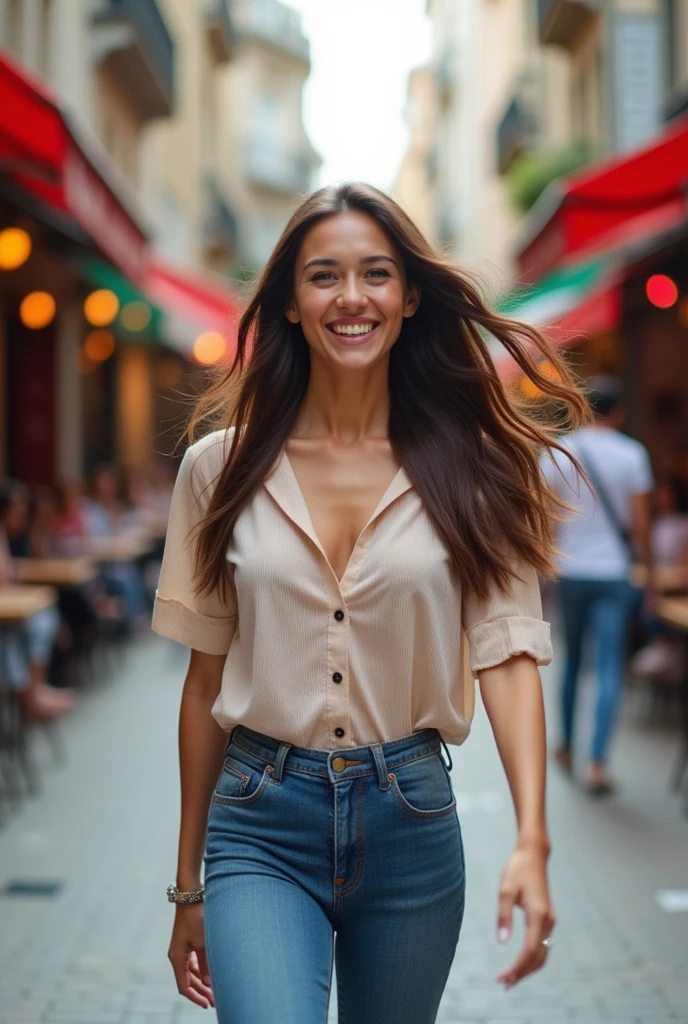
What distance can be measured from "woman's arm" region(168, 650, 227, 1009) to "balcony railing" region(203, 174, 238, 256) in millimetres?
29058

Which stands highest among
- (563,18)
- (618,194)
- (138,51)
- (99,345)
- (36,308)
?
(563,18)

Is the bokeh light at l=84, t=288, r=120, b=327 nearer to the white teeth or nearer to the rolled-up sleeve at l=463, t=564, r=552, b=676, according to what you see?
the white teeth

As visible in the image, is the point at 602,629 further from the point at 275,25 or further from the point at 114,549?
the point at 275,25

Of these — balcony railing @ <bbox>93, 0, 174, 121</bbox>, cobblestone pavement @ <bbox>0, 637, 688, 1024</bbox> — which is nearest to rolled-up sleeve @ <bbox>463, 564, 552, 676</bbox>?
cobblestone pavement @ <bbox>0, 637, 688, 1024</bbox>

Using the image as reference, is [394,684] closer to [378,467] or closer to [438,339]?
[378,467]

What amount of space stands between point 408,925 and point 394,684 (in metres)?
0.41

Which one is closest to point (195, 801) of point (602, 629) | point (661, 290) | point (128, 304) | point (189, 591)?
point (189, 591)

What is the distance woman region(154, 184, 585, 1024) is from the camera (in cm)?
239

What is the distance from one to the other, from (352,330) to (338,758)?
776 millimetres

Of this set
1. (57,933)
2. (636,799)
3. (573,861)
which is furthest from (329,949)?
(636,799)

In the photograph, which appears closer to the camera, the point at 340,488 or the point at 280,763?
the point at 280,763

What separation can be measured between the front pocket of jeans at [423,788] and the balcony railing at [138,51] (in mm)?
16244

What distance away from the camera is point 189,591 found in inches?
105

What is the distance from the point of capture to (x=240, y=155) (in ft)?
151
